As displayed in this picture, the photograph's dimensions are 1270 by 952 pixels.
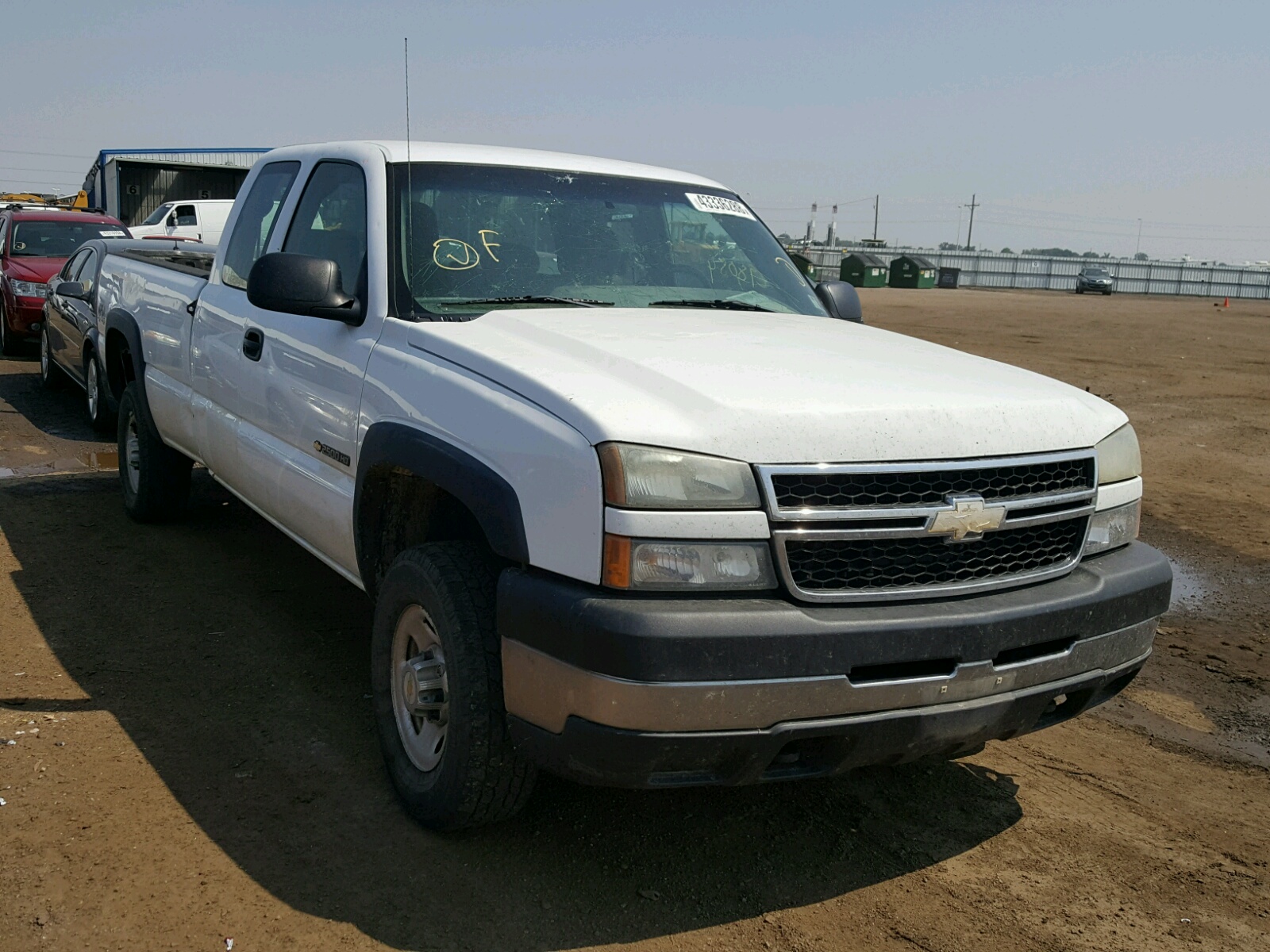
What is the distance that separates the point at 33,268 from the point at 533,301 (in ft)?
40.6

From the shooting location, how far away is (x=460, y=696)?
3.10m

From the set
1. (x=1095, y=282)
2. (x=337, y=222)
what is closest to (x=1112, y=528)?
(x=337, y=222)

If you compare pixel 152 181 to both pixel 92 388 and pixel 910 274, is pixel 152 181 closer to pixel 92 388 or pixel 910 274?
pixel 92 388

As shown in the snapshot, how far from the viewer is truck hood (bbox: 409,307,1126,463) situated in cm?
284

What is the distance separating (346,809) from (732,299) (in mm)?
2217

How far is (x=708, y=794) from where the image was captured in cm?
378

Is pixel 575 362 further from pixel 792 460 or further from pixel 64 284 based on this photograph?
pixel 64 284

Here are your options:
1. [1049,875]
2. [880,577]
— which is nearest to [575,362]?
[880,577]

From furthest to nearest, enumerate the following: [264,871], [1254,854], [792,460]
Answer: [1254,854] < [264,871] < [792,460]

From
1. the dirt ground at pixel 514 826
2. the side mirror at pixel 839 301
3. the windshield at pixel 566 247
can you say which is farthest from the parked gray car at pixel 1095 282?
the windshield at pixel 566 247

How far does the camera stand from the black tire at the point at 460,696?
10.2 ft

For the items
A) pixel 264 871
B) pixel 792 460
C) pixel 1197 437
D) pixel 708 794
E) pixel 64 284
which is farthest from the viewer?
pixel 1197 437

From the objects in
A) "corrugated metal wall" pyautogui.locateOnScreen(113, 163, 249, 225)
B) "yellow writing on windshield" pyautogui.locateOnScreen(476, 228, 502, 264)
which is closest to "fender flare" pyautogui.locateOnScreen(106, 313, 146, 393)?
"yellow writing on windshield" pyautogui.locateOnScreen(476, 228, 502, 264)

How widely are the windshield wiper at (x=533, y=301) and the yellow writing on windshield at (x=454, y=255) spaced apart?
145 mm
